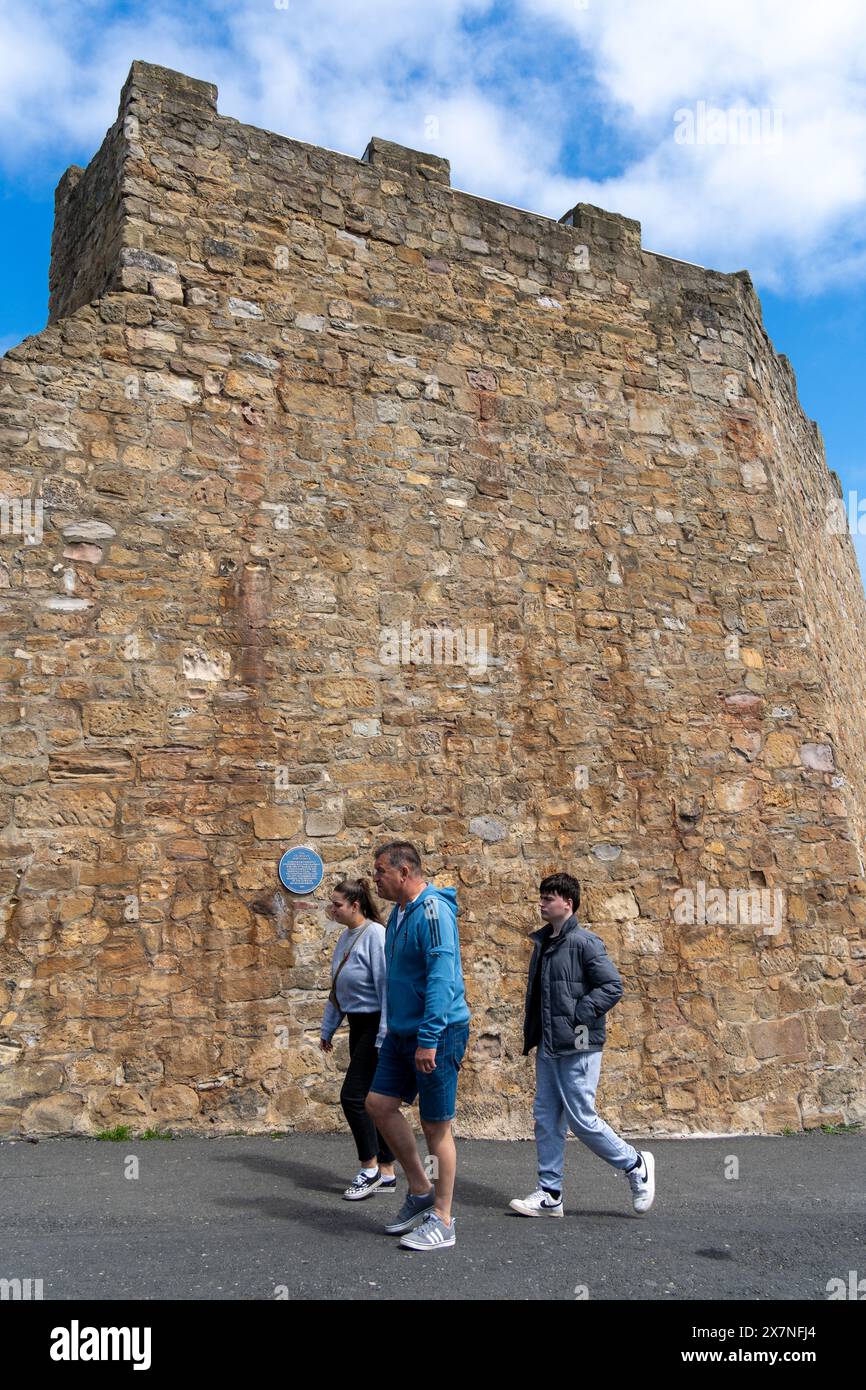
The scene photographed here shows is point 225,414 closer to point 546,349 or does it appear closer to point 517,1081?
point 546,349

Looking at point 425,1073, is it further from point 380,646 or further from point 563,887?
point 380,646

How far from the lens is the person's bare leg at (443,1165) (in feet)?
12.5

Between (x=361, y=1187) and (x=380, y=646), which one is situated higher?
(x=380, y=646)

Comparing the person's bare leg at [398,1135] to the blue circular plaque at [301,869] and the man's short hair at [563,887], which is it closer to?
the man's short hair at [563,887]

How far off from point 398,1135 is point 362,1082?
80 centimetres

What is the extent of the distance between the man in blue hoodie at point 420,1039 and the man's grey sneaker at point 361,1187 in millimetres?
462

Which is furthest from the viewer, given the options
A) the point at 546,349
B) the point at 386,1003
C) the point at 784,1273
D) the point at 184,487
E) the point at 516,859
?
the point at 546,349

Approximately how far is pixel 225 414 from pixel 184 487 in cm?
58

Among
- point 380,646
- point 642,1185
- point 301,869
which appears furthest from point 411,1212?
→ point 380,646

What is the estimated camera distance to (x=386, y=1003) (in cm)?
411

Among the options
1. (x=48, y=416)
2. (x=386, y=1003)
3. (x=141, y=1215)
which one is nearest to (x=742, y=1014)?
(x=386, y=1003)

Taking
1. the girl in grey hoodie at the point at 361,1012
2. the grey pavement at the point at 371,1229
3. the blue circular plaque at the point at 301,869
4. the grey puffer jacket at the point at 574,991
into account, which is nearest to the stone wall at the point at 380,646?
the blue circular plaque at the point at 301,869

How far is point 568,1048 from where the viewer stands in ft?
14.8

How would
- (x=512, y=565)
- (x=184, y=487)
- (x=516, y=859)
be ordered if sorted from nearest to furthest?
(x=184, y=487), (x=516, y=859), (x=512, y=565)
